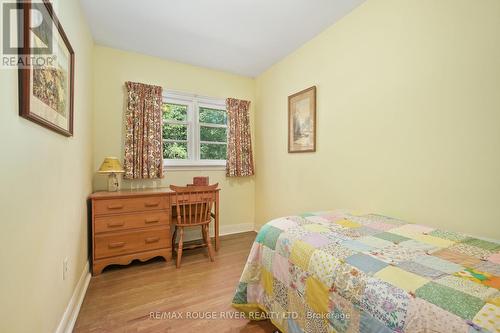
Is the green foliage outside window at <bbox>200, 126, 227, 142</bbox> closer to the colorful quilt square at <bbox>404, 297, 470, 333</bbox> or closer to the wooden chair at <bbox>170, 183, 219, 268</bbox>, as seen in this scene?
the wooden chair at <bbox>170, 183, 219, 268</bbox>

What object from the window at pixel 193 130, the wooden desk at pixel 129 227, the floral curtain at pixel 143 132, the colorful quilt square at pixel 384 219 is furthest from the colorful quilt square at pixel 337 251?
the window at pixel 193 130

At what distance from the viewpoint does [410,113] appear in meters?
1.63

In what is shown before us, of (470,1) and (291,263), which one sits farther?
(470,1)

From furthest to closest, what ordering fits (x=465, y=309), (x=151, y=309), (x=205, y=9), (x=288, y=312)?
(x=205, y=9) → (x=151, y=309) → (x=288, y=312) → (x=465, y=309)

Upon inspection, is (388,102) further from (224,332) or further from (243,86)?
(243,86)

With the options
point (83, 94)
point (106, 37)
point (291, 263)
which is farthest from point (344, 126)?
point (106, 37)

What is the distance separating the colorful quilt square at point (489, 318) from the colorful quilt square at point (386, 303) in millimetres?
167

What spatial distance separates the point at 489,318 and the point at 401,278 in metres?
0.23

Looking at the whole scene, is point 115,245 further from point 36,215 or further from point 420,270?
point 420,270

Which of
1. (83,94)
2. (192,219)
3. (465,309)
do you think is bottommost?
(192,219)

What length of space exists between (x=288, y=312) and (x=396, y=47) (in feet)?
6.67

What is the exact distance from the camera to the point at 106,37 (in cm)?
251

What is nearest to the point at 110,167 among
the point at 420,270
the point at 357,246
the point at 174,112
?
the point at 174,112

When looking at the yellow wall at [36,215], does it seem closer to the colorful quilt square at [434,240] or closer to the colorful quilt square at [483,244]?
the colorful quilt square at [434,240]
